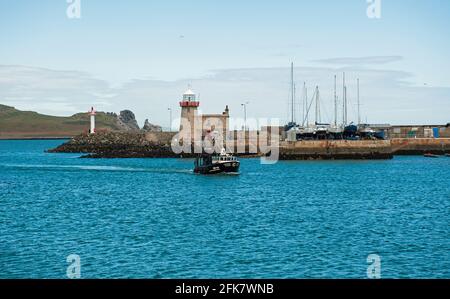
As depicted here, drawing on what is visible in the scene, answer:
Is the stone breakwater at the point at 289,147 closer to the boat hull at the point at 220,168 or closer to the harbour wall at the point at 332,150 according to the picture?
the harbour wall at the point at 332,150

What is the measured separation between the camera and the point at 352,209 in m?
37.7

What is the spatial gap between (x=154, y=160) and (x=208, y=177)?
3492 centimetres

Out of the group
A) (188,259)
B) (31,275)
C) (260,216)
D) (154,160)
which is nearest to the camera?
(31,275)

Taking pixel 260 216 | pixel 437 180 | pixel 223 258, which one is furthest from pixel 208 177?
pixel 223 258

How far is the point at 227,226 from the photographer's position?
30578mm

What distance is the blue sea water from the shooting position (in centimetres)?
2155

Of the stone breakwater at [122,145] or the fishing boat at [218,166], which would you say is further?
the stone breakwater at [122,145]

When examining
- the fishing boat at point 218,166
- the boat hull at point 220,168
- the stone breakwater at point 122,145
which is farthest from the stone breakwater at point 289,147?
the boat hull at point 220,168

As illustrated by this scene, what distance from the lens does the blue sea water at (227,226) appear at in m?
21.5

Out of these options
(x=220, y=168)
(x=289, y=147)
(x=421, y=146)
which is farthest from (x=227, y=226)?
(x=421, y=146)


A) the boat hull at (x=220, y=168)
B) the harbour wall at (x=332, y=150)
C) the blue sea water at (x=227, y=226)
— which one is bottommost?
the blue sea water at (x=227, y=226)

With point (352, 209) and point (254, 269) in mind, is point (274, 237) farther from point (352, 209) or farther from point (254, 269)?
point (352, 209)

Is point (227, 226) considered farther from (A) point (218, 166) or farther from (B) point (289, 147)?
(B) point (289, 147)

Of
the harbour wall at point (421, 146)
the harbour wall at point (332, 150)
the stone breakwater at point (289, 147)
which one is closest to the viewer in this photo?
the harbour wall at point (332, 150)
